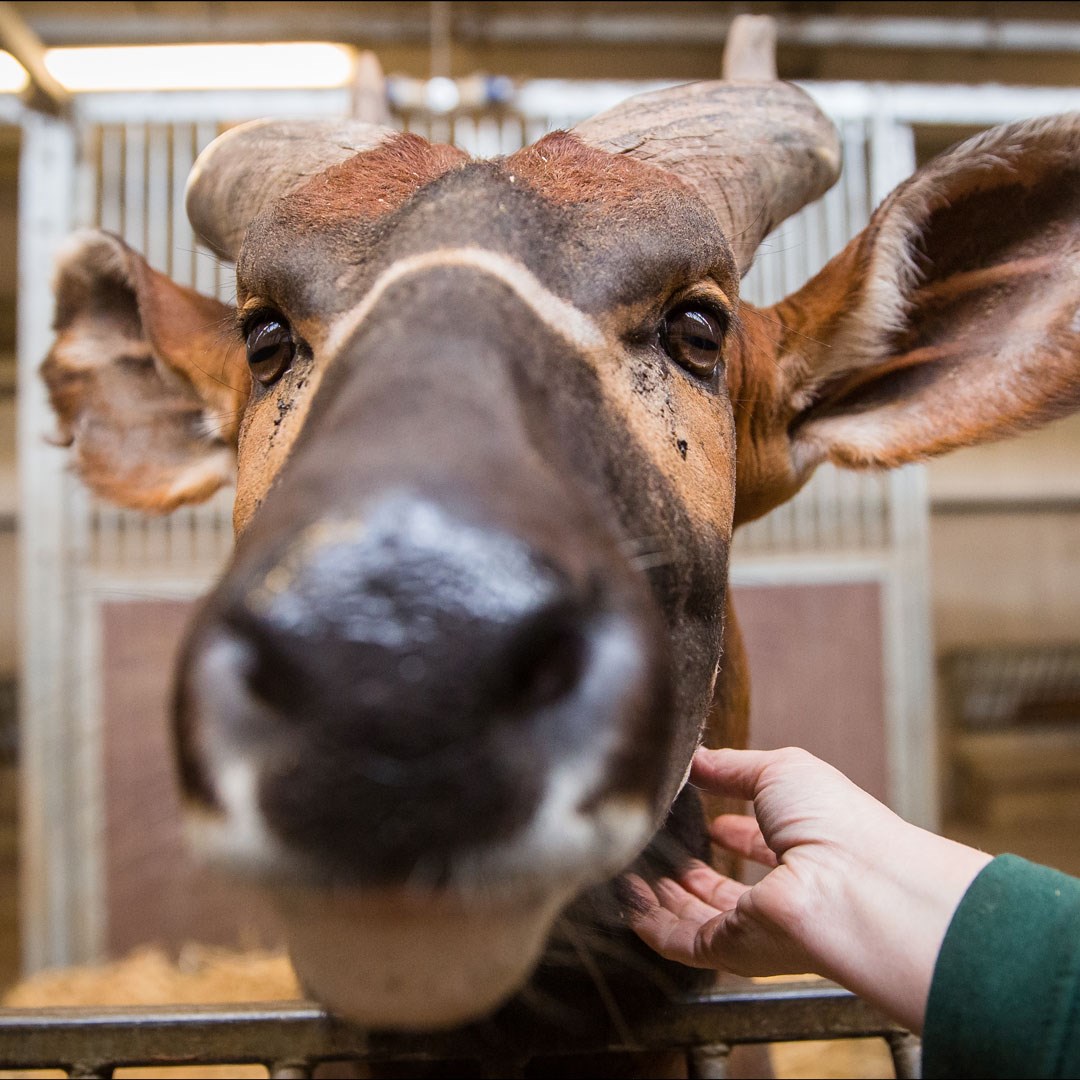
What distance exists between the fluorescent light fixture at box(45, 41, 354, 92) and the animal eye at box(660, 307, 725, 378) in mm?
3839

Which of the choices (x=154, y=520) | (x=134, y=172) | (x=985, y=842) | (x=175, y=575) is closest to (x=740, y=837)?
(x=175, y=575)

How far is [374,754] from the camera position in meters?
0.81

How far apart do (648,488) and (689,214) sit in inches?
23.0

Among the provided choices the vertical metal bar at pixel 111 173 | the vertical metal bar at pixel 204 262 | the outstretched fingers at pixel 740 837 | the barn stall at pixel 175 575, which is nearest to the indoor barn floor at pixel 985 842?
the barn stall at pixel 175 575

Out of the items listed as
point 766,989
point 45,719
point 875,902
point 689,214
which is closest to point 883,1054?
point 766,989

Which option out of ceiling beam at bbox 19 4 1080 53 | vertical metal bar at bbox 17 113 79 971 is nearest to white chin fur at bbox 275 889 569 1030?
vertical metal bar at bbox 17 113 79 971

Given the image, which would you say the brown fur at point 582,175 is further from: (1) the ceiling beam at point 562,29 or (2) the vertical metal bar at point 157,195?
(1) the ceiling beam at point 562,29

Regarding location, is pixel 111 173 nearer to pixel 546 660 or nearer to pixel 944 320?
pixel 944 320

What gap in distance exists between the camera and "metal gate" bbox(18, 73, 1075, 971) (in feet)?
14.6

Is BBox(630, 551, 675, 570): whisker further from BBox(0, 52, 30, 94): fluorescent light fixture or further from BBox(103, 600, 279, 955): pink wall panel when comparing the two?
BBox(0, 52, 30, 94): fluorescent light fixture

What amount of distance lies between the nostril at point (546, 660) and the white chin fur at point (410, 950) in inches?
7.8

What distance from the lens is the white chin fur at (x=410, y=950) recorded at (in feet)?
2.83

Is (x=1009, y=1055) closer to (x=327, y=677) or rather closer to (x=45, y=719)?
(x=327, y=677)

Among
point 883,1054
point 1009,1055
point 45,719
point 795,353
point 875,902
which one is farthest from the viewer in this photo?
point 45,719
